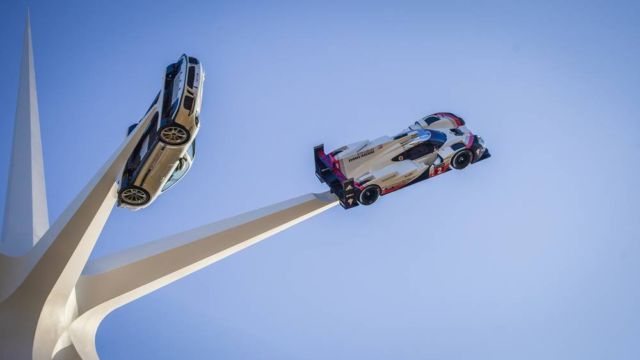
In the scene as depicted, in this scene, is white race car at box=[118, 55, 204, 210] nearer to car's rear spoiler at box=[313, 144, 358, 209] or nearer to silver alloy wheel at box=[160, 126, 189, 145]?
silver alloy wheel at box=[160, 126, 189, 145]

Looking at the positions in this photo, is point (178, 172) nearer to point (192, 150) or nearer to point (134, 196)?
point (192, 150)

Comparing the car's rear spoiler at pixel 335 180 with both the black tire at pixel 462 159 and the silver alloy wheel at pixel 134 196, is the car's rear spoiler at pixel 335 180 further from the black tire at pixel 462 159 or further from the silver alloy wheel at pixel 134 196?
the silver alloy wheel at pixel 134 196

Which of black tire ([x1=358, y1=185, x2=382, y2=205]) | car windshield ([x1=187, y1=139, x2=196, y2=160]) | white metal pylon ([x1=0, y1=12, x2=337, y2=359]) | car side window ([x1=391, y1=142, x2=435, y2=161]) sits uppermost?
car side window ([x1=391, y1=142, x2=435, y2=161])

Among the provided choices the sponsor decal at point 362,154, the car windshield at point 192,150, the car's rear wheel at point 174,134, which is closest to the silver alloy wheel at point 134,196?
the car windshield at point 192,150

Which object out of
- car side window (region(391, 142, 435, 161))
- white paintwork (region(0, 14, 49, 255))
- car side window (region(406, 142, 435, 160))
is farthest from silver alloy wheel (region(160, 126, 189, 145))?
car side window (region(406, 142, 435, 160))

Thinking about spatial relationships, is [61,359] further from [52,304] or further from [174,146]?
[174,146]

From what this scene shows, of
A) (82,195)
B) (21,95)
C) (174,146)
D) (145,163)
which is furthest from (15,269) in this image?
(21,95)
